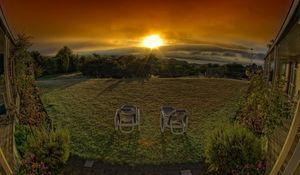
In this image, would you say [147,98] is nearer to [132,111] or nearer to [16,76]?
[132,111]

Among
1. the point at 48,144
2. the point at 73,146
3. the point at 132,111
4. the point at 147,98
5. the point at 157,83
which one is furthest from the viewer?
the point at 157,83

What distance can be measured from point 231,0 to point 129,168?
432cm

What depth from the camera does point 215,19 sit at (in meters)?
8.37

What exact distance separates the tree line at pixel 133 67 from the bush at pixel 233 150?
14.2 m

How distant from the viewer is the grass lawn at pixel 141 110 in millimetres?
7766

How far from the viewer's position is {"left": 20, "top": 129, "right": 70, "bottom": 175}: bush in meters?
5.27

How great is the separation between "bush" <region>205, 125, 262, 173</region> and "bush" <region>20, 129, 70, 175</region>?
110 inches

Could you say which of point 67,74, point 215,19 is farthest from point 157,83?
point 215,19

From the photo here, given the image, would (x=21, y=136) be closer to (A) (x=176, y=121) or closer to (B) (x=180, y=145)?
(B) (x=180, y=145)

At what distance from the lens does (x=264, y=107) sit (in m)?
6.93

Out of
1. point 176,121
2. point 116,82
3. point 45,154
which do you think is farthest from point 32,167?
point 116,82

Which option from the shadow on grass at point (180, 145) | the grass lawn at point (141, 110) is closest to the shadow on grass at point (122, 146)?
the grass lawn at point (141, 110)

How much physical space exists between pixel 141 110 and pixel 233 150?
7.58 meters

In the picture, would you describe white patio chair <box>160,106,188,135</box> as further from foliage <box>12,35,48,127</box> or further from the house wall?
the house wall
